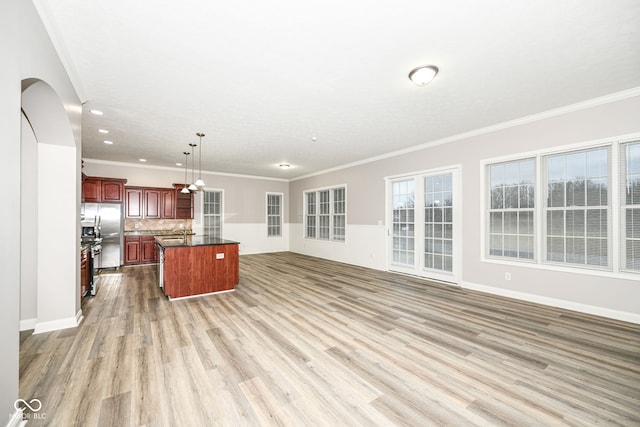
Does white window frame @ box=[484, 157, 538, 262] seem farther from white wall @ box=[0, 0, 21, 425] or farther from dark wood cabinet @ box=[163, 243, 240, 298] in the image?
white wall @ box=[0, 0, 21, 425]

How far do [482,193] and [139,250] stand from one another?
849 cm

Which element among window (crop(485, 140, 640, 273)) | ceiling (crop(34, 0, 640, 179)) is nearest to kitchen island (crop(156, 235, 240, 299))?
ceiling (crop(34, 0, 640, 179))

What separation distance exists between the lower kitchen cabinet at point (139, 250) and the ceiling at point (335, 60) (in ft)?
11.7

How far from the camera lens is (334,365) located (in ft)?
7.66

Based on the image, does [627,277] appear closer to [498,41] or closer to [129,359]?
[498,41]

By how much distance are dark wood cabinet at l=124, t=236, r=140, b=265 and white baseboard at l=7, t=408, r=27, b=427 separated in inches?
248

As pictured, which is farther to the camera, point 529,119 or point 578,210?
point 529,119

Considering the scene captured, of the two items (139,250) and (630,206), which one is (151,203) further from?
(630,206)

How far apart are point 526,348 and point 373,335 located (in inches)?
61.1

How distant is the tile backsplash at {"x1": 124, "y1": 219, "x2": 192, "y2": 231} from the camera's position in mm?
7484

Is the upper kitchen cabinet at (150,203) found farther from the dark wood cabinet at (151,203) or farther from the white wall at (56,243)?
the white wall at (56,243)

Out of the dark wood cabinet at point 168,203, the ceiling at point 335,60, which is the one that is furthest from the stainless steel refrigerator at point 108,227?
the ceiling at point 335,60

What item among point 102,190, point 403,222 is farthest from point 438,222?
point 102,190

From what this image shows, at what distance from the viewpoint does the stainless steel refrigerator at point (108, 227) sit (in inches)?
248
